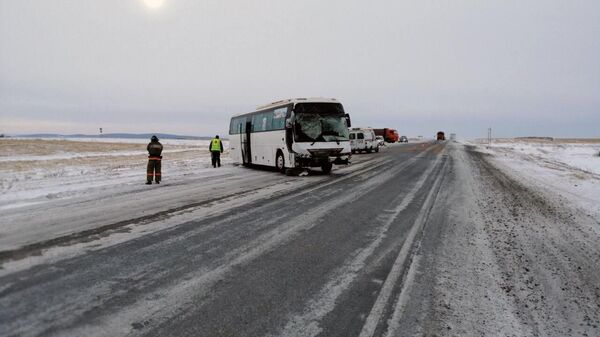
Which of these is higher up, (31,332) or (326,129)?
(326,129)

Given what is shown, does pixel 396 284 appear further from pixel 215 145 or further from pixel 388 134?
Answer: pixel 388 134

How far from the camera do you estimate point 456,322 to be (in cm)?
331

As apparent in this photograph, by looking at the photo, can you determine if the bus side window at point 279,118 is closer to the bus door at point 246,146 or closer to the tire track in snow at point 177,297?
the bus door at point 246,146

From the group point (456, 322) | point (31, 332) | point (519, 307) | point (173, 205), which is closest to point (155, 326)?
point (31, 332)

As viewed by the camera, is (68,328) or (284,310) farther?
(284,310)

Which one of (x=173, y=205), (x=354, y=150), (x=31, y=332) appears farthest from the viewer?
(x=354, y=150)

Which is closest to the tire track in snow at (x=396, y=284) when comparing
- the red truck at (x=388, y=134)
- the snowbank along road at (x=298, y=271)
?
the snowbank along road at (x=298, y=271)

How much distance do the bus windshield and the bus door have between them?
5.97 metres

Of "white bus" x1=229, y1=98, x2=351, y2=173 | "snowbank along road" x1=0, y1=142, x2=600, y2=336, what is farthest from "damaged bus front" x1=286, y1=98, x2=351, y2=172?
"snowbank along road" x1=0, y1=142, x2=600, y2=336

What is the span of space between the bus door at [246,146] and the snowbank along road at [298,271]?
13163 millimetres

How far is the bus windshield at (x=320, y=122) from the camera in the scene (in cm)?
1611

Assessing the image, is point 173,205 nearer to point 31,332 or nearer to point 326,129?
point 31,332

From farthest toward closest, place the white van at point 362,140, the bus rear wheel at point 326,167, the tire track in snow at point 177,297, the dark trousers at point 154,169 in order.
Result: the white van at point 362,140 < the bus rear wheel at point 326,167 < the dark trousers at point 154,169 < the tire track in snow at point 177,297

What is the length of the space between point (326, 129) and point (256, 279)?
41.6 feet
